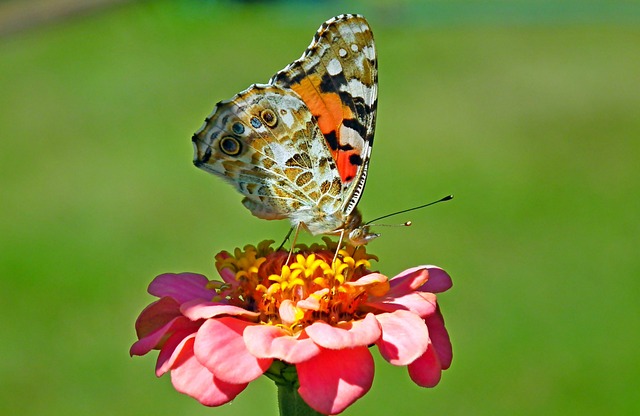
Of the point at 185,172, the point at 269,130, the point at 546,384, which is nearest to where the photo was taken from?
the point at 269,130

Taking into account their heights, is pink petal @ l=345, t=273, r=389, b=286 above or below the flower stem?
above

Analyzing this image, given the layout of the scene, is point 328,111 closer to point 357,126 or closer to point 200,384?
point 357,126

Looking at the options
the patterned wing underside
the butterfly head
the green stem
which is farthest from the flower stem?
the patterned wing underside

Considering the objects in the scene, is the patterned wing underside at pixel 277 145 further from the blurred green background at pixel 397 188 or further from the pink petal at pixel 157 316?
the blurred green background at pixel 397 188

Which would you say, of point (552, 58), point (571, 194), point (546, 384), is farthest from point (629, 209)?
point (552, 58)

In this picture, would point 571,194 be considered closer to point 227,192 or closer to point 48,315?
point 227,192

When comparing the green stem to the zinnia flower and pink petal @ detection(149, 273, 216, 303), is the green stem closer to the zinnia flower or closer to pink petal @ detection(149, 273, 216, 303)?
the zinnia flower

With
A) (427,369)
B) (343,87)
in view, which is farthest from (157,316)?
(343,87)
